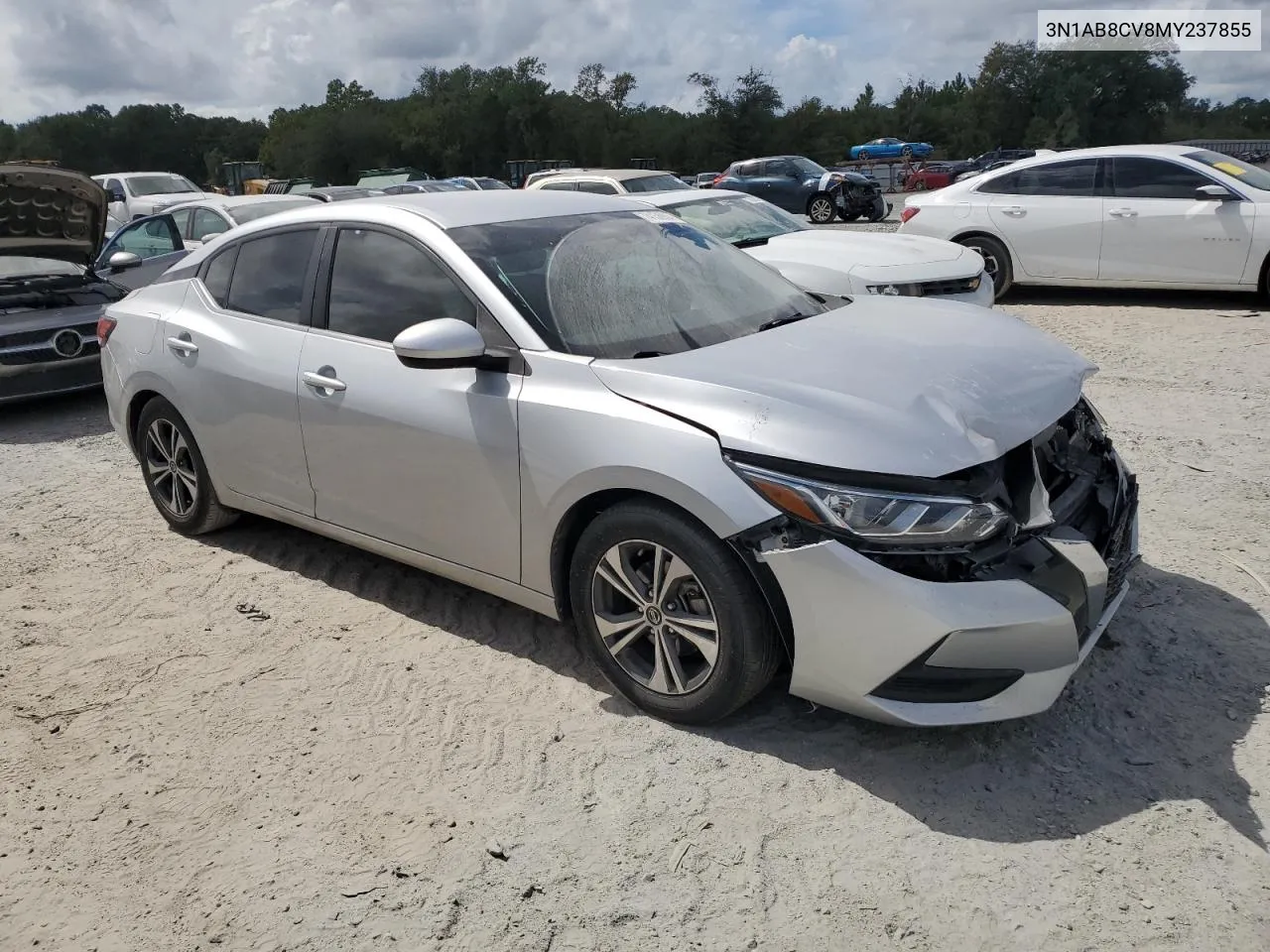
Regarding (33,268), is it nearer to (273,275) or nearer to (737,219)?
(273,275)

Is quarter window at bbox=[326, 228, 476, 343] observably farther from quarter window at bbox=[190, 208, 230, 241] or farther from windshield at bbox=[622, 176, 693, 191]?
windshield at bbox=[622, 176, 693, 191]

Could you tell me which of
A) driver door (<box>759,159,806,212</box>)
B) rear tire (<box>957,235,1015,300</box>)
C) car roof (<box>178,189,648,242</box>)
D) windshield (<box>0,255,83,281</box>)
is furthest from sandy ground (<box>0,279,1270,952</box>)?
driver door (<box>759,159,806,212</box>)

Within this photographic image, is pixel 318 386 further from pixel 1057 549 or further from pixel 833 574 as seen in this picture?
pixel 1057 549

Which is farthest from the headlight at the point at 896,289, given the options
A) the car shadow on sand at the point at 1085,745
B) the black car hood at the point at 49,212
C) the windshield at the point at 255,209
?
the windshield at the point at 255,209

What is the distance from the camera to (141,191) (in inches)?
874

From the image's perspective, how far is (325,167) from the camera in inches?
2457

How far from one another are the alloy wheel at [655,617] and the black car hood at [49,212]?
6.32 meters

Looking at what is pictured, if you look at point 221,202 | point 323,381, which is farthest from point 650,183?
point 323,381

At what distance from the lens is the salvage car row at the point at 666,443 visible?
2.95 metres

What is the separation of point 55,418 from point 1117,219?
9694 mm

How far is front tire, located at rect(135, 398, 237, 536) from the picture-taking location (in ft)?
16.7

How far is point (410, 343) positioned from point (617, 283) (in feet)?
2.78

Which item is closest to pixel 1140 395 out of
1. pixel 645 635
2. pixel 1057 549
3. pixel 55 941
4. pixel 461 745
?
pixel 1057 549

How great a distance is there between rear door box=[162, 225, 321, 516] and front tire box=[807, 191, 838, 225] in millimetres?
21135
